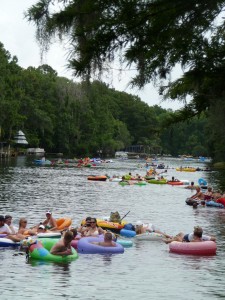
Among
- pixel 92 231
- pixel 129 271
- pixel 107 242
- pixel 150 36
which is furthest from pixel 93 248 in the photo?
pixel 150 36

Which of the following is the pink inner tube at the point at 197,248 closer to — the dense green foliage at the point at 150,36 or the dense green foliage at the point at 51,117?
the dense green foliage at the point at 150,36

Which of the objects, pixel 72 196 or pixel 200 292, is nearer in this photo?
pixel 200 292

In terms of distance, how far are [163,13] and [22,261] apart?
11.5 metres

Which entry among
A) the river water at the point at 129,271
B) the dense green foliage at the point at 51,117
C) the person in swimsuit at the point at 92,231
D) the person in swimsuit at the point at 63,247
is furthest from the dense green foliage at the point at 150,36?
the dense green foliage at the point at 51,117

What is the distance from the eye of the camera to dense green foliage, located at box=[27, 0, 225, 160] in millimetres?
5977

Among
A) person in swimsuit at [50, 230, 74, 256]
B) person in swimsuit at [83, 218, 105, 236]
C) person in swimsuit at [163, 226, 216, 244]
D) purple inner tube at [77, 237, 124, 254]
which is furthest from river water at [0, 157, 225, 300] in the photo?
person in swimsuit at [83, 218, 105, 236]

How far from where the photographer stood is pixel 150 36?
20.0 feet

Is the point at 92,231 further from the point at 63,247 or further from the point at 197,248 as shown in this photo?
the point at 197,248

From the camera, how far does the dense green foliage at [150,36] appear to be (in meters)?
5.98

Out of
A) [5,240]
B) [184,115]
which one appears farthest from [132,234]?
[184,115]

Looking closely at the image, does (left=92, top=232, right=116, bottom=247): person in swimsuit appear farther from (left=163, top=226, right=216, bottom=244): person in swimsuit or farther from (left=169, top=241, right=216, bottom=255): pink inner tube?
(left=163, top=226, right=216, bottom=244): person in swimsuit

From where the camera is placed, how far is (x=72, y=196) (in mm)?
37781

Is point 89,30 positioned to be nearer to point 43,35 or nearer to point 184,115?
point 43,35

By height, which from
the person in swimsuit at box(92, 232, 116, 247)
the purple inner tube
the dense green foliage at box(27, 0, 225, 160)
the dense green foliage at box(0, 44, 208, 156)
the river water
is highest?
the dense green foliage at box(0, 44, 208, 156)
